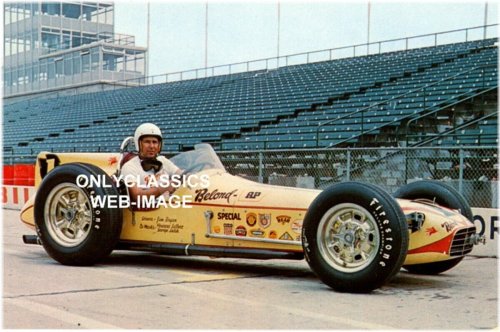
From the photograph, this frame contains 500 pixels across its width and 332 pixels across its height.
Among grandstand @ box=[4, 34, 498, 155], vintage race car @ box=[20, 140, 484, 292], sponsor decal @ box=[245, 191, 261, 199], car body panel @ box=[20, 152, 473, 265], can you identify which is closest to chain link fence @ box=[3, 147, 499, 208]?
grandstand @ box=[4, 34, 498, 155]

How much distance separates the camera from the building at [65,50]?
46.7 m

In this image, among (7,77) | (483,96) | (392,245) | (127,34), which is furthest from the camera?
(7,77)

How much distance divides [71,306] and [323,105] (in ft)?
55.7

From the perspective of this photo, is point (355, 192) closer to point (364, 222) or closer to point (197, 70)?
point (364, 222)

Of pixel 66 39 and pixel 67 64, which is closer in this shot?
pixel 67 64

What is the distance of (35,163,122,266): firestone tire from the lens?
7.76 meters

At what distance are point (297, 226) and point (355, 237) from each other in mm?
691

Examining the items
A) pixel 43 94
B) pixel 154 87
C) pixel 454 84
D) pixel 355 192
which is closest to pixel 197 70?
pixel 154 87

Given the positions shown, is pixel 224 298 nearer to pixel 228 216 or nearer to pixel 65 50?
pixel 228 216

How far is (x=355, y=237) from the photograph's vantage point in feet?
21.3

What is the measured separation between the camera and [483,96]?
57.8 ft

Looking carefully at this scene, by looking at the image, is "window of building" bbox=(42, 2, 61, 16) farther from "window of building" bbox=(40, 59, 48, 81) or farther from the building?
"window of building" bbox=(40, 59, 48, 81)

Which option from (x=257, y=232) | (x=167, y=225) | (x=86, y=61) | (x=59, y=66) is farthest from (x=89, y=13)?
(x=257, y=232)

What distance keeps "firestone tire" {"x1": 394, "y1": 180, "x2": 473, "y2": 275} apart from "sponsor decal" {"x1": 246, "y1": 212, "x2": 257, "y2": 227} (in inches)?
68.2
